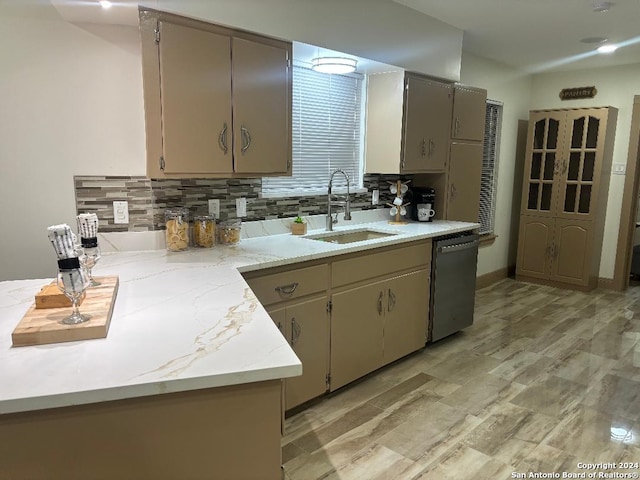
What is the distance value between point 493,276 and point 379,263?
3.14 metres

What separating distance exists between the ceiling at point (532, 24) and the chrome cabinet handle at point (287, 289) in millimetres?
1475

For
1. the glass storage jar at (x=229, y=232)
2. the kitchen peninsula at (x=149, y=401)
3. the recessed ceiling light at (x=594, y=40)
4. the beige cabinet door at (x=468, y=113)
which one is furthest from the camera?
the recessed ceiling light at (x=594, y=40)

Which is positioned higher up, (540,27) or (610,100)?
(540,27)

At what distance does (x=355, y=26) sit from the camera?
9.50 feet

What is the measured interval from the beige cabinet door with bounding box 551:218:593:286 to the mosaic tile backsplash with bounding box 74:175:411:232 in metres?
3.54

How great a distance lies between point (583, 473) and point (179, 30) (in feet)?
9.32

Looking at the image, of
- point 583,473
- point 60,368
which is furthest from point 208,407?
point 583,473

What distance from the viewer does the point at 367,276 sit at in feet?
9.37

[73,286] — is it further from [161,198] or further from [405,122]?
[405,122]

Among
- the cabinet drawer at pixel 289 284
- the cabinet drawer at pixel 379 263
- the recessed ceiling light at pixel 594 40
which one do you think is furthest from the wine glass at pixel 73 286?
the recessed ceiling light at pixel 594 40

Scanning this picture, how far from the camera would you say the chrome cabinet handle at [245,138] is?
2.44 meters

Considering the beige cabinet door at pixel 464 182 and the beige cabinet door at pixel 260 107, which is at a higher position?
the beige cabinet door at pixel 260 107

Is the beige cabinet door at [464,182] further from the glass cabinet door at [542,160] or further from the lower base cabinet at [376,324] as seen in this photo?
the glass cabinet door at [542,160]

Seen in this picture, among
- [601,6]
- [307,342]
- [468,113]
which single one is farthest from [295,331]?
[601,6]
